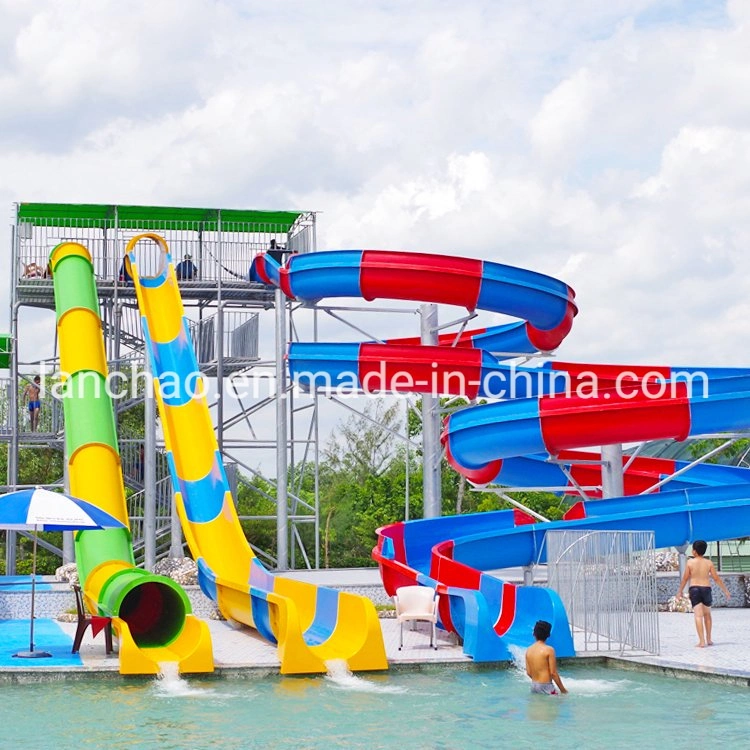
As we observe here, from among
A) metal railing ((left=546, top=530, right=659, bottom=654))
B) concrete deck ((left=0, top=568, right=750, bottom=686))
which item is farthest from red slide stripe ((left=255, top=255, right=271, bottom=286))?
metal railing ((left=546, top=530, right=659, bottom=654))

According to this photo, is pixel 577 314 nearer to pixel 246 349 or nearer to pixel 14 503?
pixel 246 349

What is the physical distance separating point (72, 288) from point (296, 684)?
9833mm

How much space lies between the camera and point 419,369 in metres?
18.0

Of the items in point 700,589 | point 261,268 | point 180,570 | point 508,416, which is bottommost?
point 700,589

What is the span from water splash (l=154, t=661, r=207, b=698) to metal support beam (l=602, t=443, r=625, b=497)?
8288 millimetres

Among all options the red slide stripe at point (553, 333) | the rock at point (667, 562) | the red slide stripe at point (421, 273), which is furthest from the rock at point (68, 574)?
the rock at point (667, 562)

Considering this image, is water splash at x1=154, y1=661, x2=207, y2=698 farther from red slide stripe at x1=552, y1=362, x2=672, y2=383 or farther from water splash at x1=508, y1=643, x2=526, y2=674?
red slide stripe at x1=552, y1=362, x2=672, y2=383

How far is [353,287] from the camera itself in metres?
17.5

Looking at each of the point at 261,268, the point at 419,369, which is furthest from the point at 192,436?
the point at 261,268

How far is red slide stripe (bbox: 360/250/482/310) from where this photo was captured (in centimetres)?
1734

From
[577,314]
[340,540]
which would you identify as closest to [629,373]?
[577,314]

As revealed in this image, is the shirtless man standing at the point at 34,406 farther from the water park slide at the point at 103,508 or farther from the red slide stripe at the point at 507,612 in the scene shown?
the red slide stripe at the point at 507,612

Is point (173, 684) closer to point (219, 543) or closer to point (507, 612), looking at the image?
point (507, 612)

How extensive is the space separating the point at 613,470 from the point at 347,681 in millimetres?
7597
